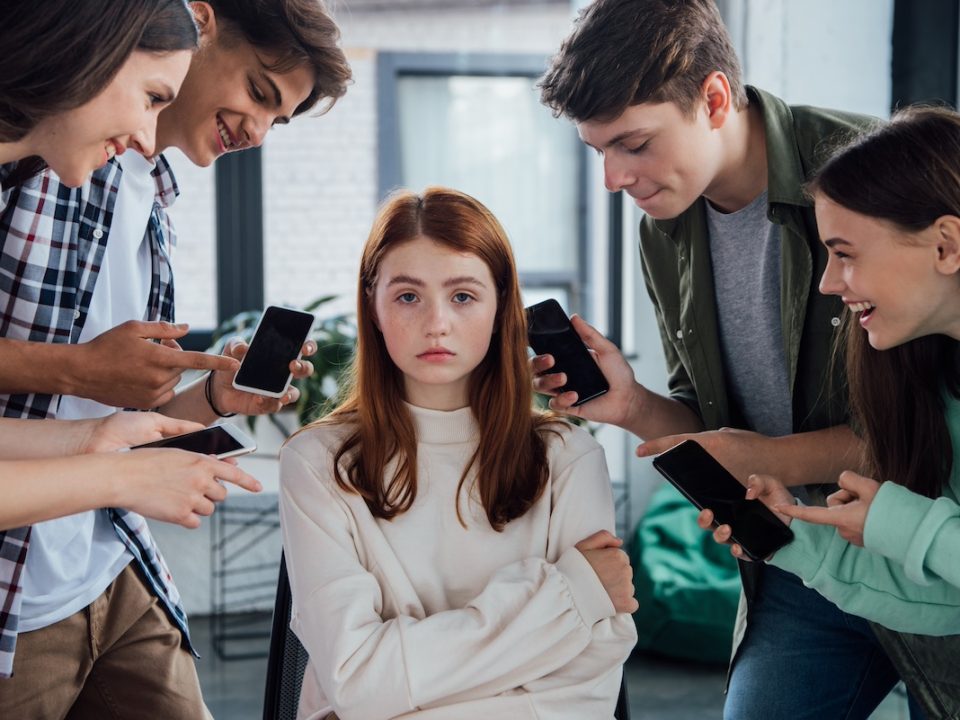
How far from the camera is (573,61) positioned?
1.61 m

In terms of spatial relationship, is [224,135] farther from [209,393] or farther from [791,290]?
[791,290]

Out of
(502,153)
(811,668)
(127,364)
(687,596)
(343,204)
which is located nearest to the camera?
(127,364)

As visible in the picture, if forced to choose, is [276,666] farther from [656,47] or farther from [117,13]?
[656,47]

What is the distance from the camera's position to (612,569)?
1.53 meters

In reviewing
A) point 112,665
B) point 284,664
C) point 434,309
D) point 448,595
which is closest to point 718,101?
point 434,309

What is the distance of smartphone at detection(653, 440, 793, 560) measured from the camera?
1460 millimetres

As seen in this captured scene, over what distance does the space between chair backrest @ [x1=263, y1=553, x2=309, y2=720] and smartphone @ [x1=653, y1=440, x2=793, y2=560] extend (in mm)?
599

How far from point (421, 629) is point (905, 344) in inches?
31.3

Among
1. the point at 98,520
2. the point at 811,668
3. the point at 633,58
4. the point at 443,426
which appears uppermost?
the point at 633,58

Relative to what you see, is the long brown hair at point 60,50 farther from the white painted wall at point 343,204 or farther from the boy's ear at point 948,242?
the white painted wall at point 343,204

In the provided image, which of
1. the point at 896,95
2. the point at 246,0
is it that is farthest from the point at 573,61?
the point at 896,95

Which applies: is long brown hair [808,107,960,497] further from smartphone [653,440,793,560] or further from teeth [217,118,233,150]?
teeth [217,118,233,150]

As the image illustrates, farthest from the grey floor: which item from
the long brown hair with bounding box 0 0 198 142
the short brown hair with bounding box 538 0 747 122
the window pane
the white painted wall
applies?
the long brown hair with bounding box 0 0 198 142

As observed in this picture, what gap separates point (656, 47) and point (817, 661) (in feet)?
3.27
